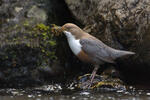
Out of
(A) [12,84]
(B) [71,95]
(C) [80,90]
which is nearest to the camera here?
(B) [71,95]

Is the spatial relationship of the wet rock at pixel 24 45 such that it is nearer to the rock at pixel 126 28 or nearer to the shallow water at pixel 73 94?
the shallow water at pixel 73 94

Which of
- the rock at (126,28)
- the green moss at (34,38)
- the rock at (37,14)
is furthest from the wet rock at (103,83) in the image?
the rock at (37,14)

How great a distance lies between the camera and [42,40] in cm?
657

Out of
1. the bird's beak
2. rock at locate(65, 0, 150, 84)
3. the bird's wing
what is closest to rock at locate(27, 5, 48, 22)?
the bird's beak

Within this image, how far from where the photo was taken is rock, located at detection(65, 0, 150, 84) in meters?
5.85

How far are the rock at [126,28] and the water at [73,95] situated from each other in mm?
622

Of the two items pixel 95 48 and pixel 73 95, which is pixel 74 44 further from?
pixel 73 95

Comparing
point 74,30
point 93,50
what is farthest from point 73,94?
point 74,30

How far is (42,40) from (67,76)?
34.0 inches

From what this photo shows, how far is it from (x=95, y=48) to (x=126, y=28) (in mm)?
687

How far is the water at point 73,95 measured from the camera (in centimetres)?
523

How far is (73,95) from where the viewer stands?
18.0 feet

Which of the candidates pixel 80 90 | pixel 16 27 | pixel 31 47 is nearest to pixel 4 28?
pixel 16 27

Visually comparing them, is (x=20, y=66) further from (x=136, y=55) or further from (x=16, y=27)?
(x=136, y=55)
